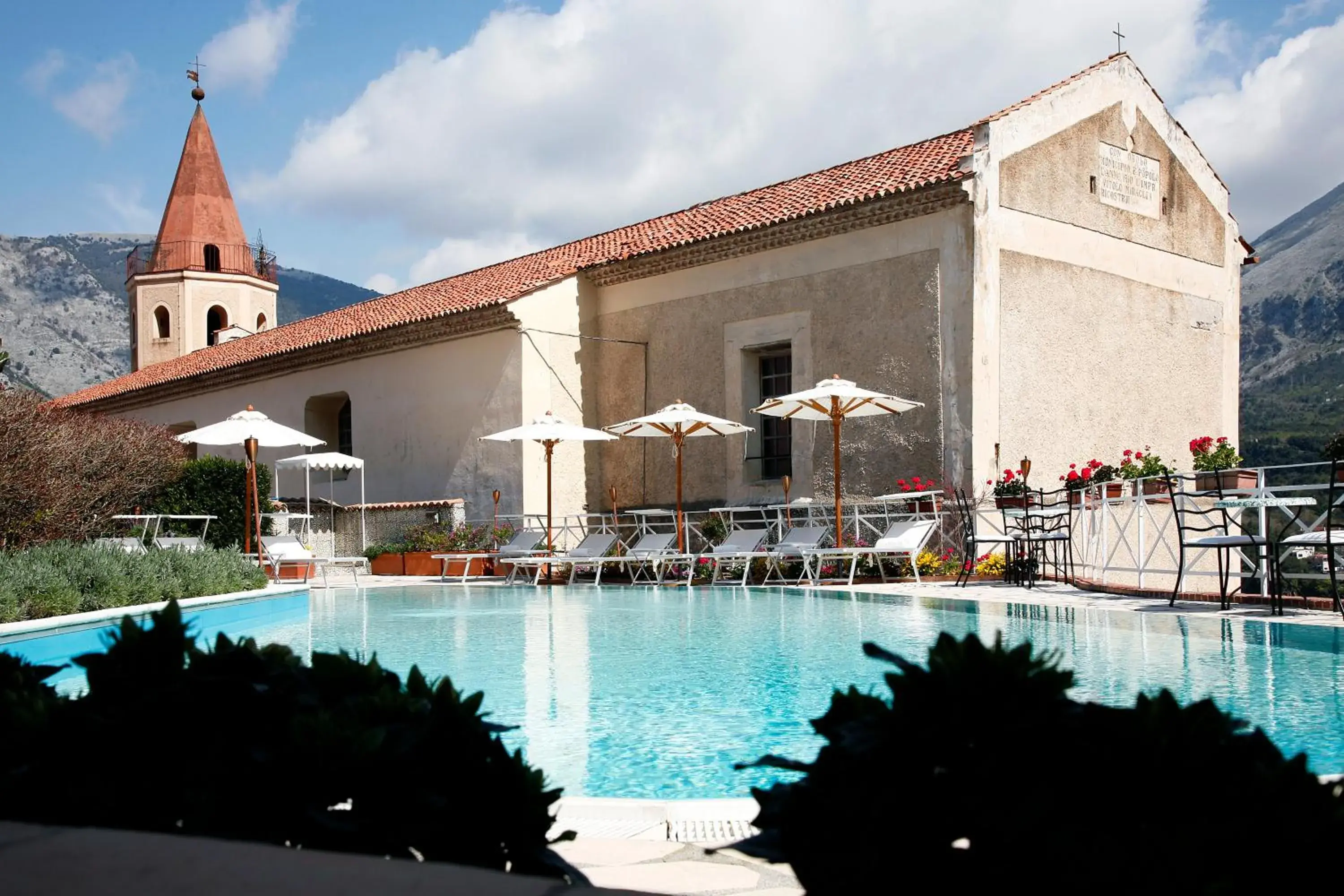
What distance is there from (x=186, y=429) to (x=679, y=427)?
1580 cm

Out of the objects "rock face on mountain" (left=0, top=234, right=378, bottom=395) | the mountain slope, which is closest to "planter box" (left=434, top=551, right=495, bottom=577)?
the mountain slope

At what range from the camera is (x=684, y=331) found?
1956cm

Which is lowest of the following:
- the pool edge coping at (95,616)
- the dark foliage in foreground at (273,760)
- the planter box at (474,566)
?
the planter box at (474,566)

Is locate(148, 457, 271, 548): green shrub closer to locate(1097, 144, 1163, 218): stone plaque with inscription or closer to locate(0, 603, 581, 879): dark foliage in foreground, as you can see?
locate(1097, 144, 1163, 218): stone plaque with inscription

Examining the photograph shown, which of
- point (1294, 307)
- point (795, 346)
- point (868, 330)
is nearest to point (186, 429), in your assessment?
point (795, 346)

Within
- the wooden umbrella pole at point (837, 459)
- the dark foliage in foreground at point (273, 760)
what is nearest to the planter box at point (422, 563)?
the wooden umbrella pole at point (837, 459)

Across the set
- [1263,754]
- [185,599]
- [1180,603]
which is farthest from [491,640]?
[1263,754]

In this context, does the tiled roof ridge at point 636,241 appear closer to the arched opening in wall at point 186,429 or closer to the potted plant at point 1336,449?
the arched opening in wall at point 186,429

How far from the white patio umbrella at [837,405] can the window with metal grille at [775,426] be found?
2.58 meters

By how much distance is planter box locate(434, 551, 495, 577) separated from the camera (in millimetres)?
19047

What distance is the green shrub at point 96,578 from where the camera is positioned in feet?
26.4

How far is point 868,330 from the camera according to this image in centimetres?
1719

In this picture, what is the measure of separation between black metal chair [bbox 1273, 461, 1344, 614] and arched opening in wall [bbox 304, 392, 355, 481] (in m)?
18.5

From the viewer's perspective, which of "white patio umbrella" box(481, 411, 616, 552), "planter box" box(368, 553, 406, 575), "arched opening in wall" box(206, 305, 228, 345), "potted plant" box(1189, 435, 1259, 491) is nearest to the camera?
"potted plant" box(1189, 435, 1259, 491)
